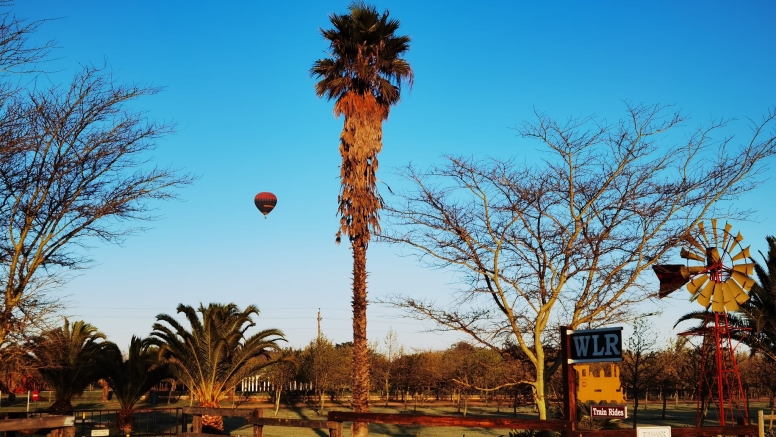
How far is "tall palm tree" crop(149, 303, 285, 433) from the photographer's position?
1234 inches

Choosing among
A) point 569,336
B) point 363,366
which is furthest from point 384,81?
point 569,336

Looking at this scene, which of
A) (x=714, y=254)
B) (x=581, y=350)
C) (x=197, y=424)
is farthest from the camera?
(x=714, y=254)

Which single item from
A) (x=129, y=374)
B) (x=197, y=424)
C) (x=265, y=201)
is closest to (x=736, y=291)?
(x=197, y=424)

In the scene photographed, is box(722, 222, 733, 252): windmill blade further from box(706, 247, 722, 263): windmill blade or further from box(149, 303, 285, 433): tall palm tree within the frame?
box(149, 303, 285, 433): tall palm tree

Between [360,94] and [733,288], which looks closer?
[733,288]

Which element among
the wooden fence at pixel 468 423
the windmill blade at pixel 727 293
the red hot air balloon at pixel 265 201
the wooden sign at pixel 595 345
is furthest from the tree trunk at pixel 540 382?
the red hot air balloon at pixel 265 201

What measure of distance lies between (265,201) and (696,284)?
37.5m

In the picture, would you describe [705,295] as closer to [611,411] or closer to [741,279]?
[741,279]

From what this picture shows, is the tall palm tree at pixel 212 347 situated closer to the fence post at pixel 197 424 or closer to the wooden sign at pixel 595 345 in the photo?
the fence post at pixel 197 424

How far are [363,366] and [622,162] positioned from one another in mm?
14449

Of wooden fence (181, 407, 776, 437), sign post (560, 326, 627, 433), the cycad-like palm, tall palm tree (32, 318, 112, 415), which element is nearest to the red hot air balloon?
tall palm tree (32, 318, 112, 415)

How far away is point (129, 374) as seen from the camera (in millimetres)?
33000

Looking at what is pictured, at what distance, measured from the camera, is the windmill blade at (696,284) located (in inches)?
793

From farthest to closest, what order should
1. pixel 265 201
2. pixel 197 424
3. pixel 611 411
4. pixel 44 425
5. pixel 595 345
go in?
pixel 265 201, pixel 197 424, pixel 611 411, pixel 595 345, pixel 44 425
